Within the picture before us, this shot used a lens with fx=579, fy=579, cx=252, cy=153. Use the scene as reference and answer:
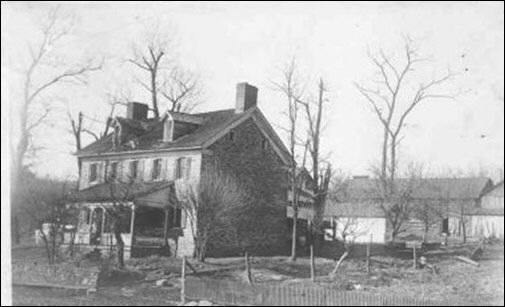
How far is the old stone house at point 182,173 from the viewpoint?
926 inches

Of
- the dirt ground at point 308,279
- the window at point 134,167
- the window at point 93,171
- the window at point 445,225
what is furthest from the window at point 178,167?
the window at point 445,225

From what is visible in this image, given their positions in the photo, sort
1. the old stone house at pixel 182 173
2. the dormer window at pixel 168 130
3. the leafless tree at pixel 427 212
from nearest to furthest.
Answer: the old stone house at pixel 182 173 → the dormer window at pixel 168 130 → the leafless tree at pixel 427 212

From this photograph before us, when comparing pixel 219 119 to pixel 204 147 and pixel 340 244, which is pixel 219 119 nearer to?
pixel 204 147

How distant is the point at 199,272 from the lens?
18047 millimetres

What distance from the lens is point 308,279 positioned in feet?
58.7

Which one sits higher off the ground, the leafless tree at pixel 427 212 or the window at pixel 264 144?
the window at pixel 264 144

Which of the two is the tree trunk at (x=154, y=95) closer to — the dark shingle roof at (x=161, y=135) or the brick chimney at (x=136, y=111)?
the brick chimney at (x=136, y=111)

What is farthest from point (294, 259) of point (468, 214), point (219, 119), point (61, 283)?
point (468, 214)

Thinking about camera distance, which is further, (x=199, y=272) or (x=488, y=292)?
(x=199, y=272)

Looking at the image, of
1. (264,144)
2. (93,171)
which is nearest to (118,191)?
(93,171)

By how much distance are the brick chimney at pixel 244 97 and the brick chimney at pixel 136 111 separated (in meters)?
7.00

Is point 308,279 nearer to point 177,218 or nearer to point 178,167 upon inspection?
point 177,218

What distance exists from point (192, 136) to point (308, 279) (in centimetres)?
978

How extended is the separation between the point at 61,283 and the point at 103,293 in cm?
110
